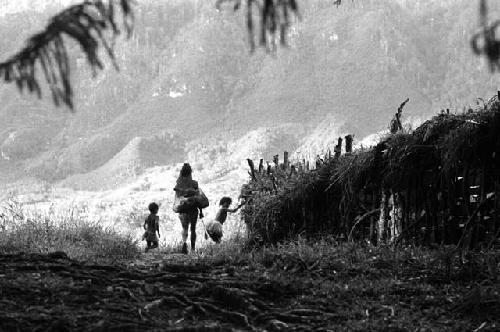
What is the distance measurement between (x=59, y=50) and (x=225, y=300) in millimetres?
2238

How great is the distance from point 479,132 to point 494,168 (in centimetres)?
44

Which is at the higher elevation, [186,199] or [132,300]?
[186,199]

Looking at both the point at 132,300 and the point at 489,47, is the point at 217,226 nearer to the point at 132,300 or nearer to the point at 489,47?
the point at 132,300

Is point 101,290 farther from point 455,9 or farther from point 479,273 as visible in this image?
point 455,9

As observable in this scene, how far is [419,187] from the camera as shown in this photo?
864 centimetres

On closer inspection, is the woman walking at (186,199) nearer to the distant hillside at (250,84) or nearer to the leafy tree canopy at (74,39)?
the leafy tree canopy at (74,39)

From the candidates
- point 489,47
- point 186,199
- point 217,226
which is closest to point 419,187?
point 489,47

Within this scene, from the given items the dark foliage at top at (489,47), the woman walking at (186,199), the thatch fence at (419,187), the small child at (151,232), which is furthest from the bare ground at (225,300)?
the small child at (151,232)

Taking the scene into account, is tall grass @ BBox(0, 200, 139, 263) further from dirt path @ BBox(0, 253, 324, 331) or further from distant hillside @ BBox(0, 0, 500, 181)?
distant hillside @ BBox(0, 0, 500, 181)

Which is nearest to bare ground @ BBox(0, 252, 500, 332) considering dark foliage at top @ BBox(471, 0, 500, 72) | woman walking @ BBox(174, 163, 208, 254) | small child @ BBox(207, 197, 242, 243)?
dark foliage at top @ BBox(471, 0, 500, 72)

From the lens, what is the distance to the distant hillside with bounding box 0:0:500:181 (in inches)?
5103

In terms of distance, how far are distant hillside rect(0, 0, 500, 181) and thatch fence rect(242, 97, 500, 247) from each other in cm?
10709

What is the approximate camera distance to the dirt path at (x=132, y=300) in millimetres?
4273

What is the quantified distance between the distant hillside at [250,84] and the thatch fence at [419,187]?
107 meters
